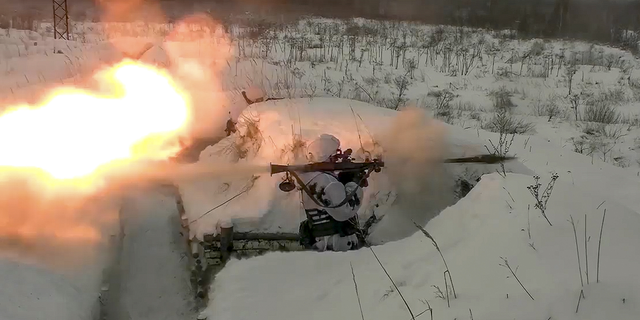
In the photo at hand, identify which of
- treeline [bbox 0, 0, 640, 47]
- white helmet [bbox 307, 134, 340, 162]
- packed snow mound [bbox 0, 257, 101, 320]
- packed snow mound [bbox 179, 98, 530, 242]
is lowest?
packed snow mound [bbox 0, 257, 101, 320]

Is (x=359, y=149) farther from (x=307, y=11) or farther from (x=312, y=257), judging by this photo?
(x=307, y=11)

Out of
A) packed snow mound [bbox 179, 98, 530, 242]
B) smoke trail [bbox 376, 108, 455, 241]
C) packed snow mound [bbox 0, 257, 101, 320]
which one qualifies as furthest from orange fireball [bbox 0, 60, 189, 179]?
smoke trail [bbox 376, 108, 455, 241]

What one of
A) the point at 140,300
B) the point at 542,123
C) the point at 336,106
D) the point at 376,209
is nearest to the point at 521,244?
the point at 376,209

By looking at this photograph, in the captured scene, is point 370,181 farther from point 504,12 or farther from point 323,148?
point 504,12

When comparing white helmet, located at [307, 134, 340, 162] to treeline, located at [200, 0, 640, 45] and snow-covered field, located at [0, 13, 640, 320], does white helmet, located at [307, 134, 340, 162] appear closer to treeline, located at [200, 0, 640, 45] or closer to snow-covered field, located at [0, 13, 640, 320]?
snow-covered field, located at [0, 13, 640, 320]

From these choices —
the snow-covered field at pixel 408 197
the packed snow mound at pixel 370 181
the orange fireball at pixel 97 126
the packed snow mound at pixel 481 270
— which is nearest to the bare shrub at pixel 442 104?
the snow-covered field at pixel 408 197
